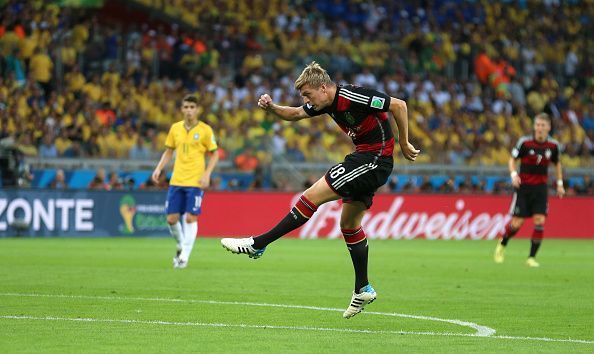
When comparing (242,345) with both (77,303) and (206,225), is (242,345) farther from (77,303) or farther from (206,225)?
(206,225)

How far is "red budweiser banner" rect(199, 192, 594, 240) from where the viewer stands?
28781mm

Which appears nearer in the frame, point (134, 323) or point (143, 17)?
point (134, 323)

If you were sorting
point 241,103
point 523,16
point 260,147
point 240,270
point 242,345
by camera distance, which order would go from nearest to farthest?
1. point 242,345
2. point 240,270
3. point 260,147
4. point 241,103
5. point 523,16

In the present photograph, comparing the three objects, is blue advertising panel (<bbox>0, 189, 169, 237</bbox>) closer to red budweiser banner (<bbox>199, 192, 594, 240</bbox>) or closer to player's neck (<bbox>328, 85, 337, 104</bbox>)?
red budweiser banner (<bbox>199, 192, 594, 240</bbox>)

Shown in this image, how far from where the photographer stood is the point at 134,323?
988 centimetres

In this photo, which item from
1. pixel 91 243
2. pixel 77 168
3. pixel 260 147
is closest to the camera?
pixel 91 243

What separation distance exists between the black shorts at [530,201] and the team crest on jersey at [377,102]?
33.4ft

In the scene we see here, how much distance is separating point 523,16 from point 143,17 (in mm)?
16472

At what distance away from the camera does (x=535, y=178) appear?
66.1 feet

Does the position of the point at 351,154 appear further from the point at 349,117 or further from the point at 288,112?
the point at 288,112

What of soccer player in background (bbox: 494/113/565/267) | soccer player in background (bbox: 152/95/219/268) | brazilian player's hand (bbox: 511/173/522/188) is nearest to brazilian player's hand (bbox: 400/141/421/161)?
soccer player in background (bbox: 152/95/219/268)

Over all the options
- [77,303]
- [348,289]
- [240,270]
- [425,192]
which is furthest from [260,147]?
[77,303]

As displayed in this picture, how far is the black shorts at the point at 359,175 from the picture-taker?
10.5m

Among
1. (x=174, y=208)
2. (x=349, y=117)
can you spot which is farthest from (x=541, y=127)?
(x=349, y=117)
